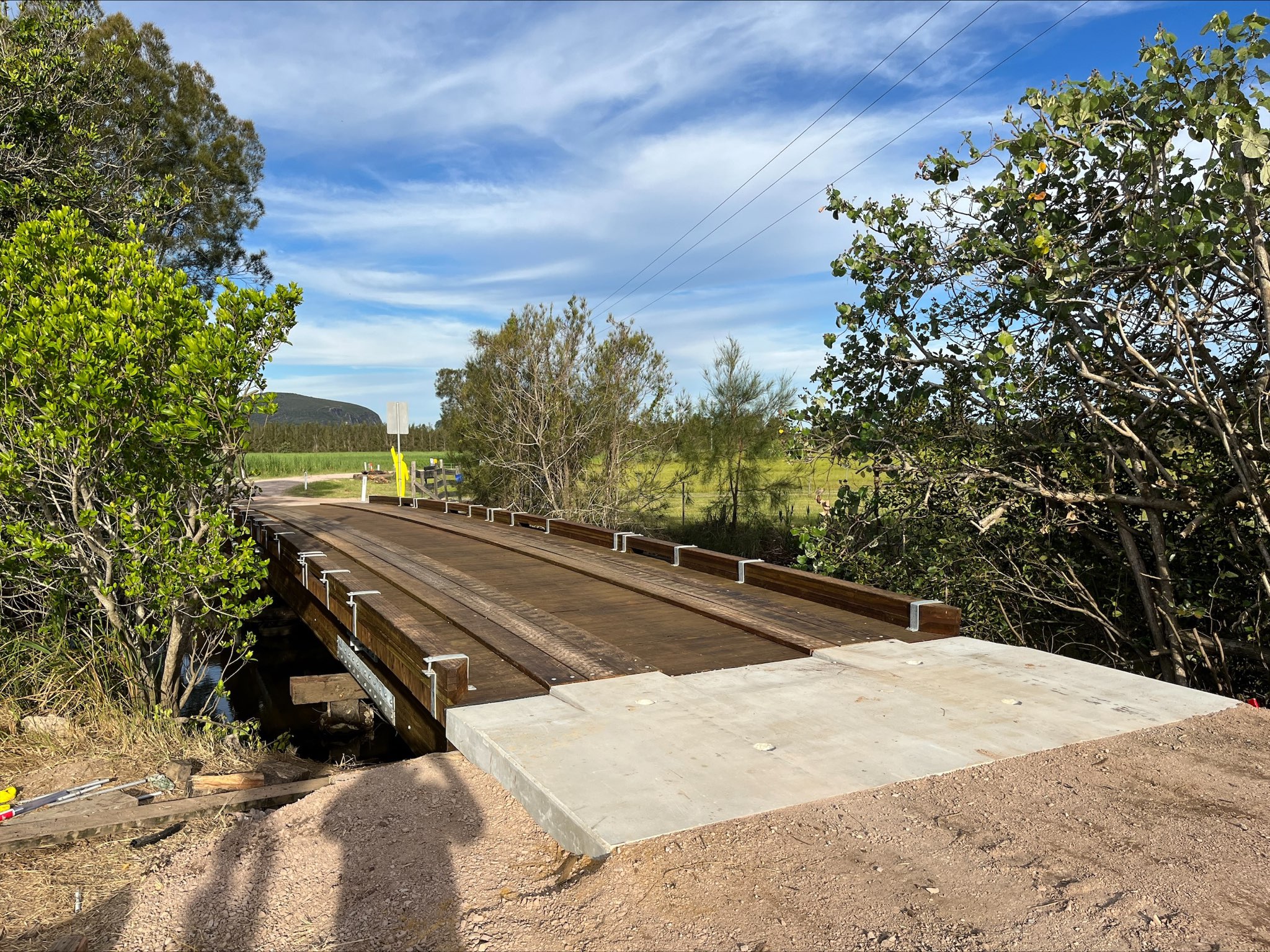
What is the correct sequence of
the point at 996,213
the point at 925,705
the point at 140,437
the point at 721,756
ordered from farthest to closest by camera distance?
1. the point at 996,213
2. the point at 140,437
3. the point at 925,705
4. the point at 721,756

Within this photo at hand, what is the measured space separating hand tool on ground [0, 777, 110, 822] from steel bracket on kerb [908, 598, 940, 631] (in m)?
5.21

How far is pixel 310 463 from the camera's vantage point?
57219 mm

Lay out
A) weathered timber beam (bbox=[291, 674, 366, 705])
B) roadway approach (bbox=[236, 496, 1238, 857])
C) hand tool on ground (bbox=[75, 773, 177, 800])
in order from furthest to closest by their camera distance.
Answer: weathered timber beam (bbox=[291, 674, 366, 705]) → hand tool on ground (bbox=[75, 773, 177, 800]) → roadway approach (bbox=[236, 496, 1238, 857])

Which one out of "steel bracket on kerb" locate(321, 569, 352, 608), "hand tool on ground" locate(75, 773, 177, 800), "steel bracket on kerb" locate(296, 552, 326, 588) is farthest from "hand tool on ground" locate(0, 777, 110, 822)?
"steel bracket on kerb" locate(296, 552, 326, 588)

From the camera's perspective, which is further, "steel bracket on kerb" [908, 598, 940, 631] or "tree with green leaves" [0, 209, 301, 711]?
"steel bracket on kerb" [908, 598, 940, 631]

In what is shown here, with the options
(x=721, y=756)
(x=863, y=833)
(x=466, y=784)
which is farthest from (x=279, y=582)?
(x=863, y=833)

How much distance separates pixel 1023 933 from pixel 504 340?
17.8 m

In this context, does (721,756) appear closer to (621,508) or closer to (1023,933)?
(1023,933)

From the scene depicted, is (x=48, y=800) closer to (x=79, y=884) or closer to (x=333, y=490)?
(x=79, y=884)

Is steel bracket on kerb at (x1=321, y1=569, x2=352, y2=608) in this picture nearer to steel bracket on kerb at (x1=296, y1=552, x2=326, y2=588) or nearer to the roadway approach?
the roadway approach

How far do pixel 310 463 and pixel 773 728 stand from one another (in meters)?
57.9

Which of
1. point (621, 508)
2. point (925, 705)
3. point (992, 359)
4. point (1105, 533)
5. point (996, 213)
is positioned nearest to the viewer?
point (925, 705)

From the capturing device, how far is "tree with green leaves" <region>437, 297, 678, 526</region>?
18.6 metres

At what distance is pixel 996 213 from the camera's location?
22.9ft
